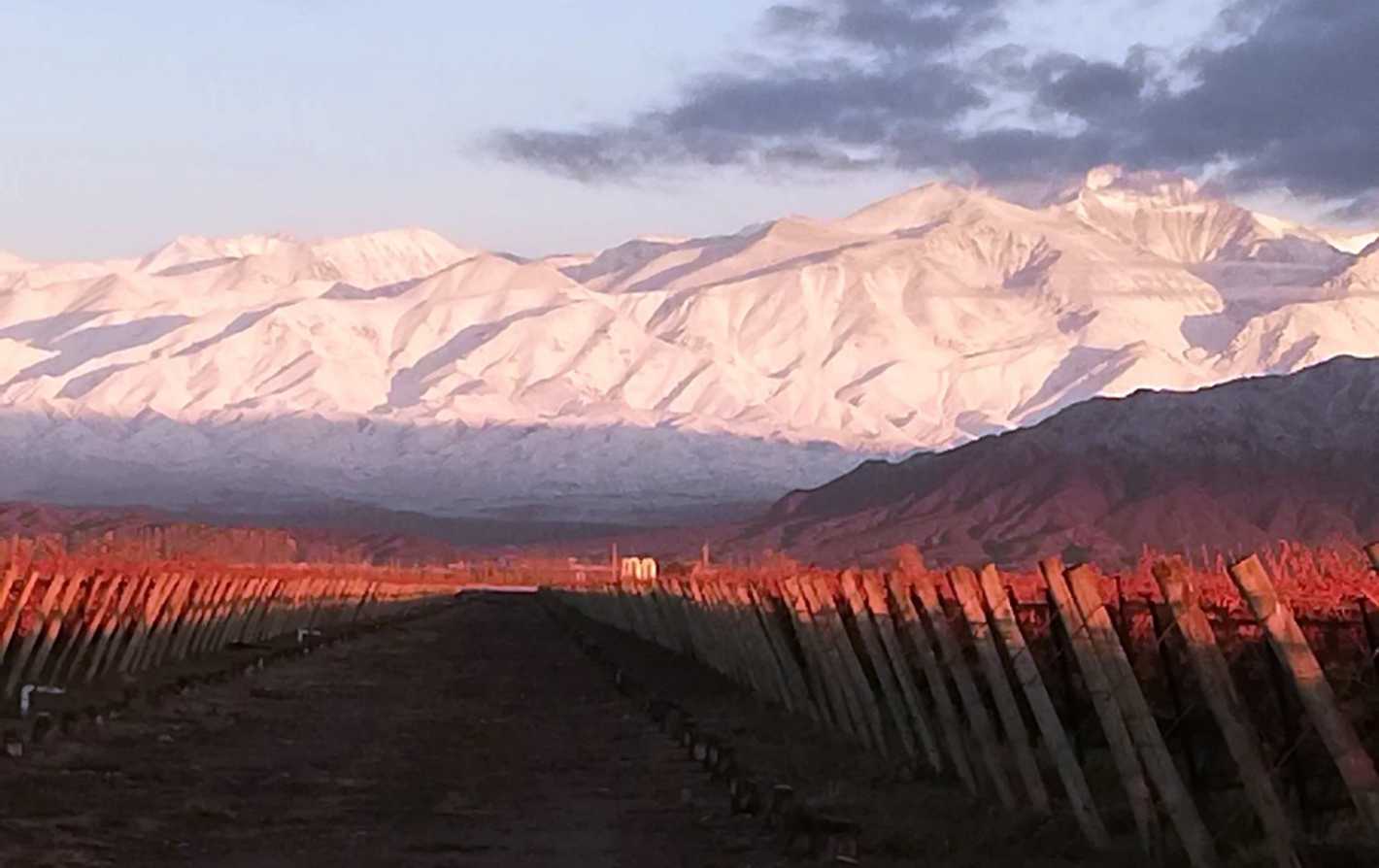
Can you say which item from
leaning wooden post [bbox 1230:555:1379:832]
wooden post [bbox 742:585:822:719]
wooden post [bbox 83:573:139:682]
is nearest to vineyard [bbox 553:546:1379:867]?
leaning wooden post [bbox 1230:555:1379:832]

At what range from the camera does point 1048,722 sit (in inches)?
546

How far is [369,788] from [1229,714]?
9219mm

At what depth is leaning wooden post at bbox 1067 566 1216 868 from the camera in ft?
38.4

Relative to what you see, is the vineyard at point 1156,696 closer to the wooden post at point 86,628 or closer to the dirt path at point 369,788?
the dirt path at point 369,788

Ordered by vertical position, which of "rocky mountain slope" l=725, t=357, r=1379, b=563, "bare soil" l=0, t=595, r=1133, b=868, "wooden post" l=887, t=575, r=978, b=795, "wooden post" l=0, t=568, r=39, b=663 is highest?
"rocky mountain slope" l=725, t=357, r=1379, b=563

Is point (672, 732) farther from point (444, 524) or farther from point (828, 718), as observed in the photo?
point (444, 524)

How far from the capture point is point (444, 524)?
18262 cm

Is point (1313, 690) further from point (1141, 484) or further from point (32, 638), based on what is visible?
point (1141, 484)

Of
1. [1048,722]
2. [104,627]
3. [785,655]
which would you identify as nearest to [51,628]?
[104,627]

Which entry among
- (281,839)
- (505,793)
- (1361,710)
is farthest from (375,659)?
(1361,710)

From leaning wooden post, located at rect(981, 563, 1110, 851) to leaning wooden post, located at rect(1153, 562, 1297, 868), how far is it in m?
2.39

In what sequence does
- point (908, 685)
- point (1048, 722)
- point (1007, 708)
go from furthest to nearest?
point (908, 685) < point (1007, 708) < point (1048, 722)

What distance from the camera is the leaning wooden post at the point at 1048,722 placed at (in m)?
13.6

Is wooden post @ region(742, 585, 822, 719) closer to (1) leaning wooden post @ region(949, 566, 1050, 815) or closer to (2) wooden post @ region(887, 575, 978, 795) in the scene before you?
(2) wooden post @ region(887, 575, 978, 795)
